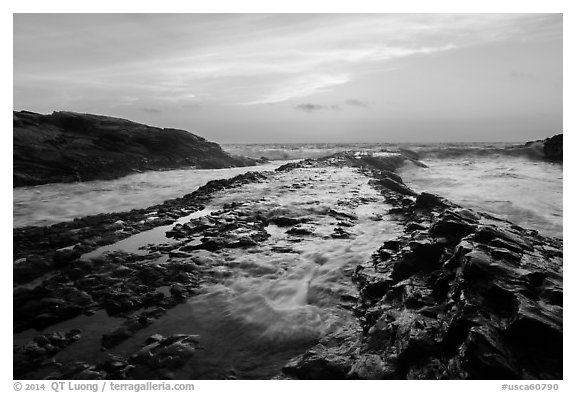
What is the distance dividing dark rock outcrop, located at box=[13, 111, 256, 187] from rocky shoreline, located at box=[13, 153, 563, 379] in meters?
10.5

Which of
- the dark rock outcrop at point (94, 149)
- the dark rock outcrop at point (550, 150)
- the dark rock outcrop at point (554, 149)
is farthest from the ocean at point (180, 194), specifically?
the dark rock outcrop at point (550, 150)

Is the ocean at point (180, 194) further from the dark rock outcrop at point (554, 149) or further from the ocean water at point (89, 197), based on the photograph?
the dark rock outcrop at point (554, 149)

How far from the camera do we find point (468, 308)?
12.0 feet

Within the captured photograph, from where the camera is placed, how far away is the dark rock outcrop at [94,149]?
16.4 meters

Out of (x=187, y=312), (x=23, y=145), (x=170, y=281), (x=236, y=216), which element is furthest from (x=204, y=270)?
(x=23, y=145)

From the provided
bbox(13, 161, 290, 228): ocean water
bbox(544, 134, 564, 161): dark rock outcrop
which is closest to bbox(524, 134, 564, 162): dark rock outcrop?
bbox(544, 134, 564, 161): dark rock outcrop

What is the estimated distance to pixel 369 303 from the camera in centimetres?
491

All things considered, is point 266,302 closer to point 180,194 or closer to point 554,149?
point 180,194

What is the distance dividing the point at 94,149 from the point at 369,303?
20.5m

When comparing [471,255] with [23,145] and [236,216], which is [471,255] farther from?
[23,145]

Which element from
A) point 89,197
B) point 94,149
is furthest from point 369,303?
point 94,149

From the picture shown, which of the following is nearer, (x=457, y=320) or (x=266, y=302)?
(x=457, y=320)

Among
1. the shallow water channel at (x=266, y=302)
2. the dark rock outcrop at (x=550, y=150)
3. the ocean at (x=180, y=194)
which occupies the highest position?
the dark rock outcrop at (x=550, y=150)

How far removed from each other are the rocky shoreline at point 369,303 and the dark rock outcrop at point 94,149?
34.4ft
